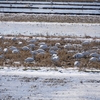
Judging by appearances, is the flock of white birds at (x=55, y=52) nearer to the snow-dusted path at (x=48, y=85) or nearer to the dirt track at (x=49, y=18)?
the snow-dusted path at (x=48, y=85)

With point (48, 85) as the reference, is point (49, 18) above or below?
below

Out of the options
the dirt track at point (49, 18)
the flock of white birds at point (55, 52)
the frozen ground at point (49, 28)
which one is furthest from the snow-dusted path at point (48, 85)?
the dirt track at point (49, 18)

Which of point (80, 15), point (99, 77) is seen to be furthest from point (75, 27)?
point (99, 77)

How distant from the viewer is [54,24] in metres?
16.6

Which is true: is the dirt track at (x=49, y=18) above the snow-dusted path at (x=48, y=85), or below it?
below

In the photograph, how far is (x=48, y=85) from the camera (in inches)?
293

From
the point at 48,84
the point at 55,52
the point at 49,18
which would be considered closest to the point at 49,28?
the point at 49,18

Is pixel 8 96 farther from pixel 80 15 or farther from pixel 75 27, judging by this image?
pixel 80 15

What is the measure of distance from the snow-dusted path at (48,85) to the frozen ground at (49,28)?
5956mm

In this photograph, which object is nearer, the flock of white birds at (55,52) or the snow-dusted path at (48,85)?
the snow-dusted path at (48,85)

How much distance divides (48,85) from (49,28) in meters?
8.29

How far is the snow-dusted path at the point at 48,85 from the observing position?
6.80 m

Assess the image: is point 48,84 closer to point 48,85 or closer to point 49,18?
point 48,85

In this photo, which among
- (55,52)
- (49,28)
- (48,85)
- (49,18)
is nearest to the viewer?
(48,85)
